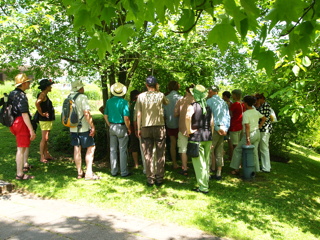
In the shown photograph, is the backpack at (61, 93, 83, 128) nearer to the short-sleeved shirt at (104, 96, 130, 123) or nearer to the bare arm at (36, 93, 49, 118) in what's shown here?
the short-sleeved shirt at (104, 96, 130, 123)

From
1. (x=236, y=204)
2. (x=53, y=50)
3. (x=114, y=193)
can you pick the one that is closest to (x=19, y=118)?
(x=53, y=50)

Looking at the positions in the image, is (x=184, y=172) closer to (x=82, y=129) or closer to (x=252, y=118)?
(x=252, y=118)

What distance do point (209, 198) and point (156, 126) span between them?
1682 millimetres

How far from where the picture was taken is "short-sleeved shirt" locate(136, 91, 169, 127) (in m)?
6.14

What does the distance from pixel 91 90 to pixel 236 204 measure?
29068 mm

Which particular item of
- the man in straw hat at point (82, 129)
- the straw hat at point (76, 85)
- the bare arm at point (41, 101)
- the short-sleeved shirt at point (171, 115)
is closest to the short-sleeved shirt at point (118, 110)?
the man in straw hat at point (82, 129)

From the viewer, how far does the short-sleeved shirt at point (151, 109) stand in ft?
20.1

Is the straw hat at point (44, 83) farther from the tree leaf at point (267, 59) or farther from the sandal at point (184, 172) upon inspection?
the tree leaf at point (267, 59)

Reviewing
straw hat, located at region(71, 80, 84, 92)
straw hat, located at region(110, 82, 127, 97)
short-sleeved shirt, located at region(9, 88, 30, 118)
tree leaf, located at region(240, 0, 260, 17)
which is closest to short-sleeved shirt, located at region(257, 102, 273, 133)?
straw hat, located at region(110, 82, 127, 97)

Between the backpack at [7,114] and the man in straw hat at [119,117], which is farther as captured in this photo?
the man in straw hat at [119,117]

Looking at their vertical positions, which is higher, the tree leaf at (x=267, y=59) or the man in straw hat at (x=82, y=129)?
the tree leaf at (x=267, y=59)

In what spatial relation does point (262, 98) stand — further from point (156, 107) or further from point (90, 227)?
point (90, 227)

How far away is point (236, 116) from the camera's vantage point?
759 centimetres

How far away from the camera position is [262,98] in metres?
7.62
